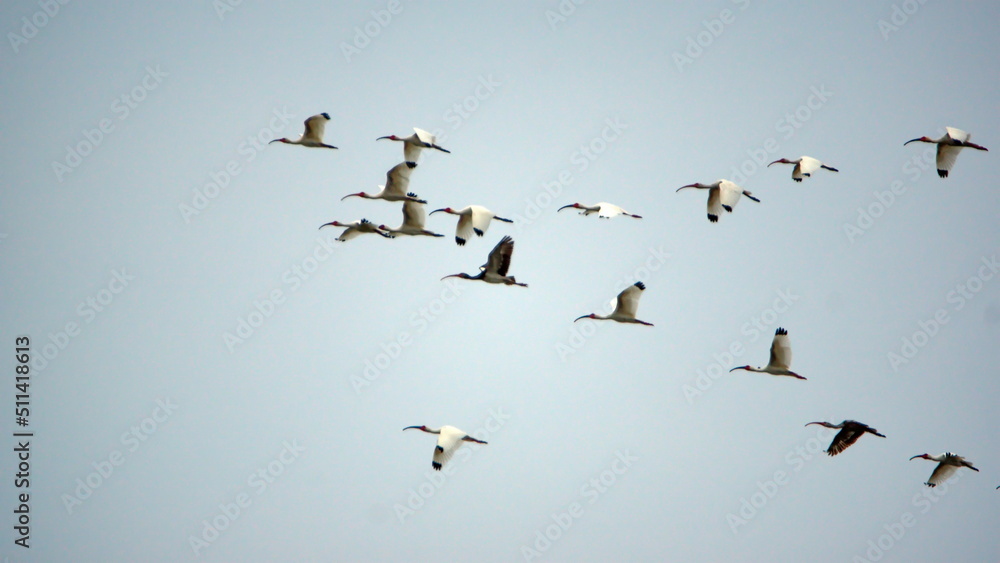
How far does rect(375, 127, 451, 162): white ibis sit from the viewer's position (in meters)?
41.0

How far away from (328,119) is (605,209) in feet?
27.5

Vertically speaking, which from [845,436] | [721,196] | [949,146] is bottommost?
[845,436]

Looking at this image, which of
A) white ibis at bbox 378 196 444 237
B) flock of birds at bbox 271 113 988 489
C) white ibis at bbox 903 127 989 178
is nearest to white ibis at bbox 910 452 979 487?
flock of birds at bbox 271 113 988 489

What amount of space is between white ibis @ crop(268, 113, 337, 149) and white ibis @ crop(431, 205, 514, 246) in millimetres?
5081

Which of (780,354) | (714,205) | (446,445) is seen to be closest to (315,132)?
(446,445)

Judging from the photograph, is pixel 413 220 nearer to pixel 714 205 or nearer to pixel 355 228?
pixel 355 228

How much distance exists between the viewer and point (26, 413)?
157 feet

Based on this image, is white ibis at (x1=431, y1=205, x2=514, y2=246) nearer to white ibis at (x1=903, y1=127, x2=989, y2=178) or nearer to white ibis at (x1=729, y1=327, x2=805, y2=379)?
white ibis at (x1=729, y1=327, x2=805, y2=379)

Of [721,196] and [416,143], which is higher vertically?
[721,196]

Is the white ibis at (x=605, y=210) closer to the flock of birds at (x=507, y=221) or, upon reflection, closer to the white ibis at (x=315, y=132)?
the flock of birds at (x=507, y=221)

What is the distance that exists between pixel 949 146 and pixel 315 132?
17.7 m

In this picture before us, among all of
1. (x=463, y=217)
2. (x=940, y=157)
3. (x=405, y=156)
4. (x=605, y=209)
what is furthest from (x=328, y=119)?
(x=940, y=157)

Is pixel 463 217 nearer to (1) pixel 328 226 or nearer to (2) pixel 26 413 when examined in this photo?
(1) pixel 328 226

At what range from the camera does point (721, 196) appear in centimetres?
3897
